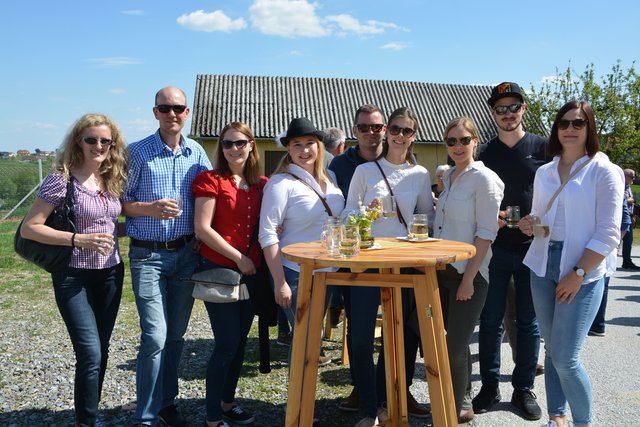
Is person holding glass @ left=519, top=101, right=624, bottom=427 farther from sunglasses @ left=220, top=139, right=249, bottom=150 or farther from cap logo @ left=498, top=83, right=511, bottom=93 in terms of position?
sunglasses @ left=220, top=139, right=249, bottom=150

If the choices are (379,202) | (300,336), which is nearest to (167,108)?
(379,202)

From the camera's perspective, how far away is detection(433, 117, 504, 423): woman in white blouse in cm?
341

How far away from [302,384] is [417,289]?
0.86 meters

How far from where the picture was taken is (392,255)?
9.30 feet

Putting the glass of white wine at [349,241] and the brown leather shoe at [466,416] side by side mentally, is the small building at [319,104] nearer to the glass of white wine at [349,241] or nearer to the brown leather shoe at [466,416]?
the brown leather shoe at [466,416]

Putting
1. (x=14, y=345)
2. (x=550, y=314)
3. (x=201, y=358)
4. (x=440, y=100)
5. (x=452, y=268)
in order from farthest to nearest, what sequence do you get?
(x=440, y=100) → (x=14, y=345) → (x=201, y=358) → (x=452, y=268) → (x=550, y=314)

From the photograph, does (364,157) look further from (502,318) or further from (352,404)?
(352,404)

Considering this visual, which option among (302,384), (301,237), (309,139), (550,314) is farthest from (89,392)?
(550,314)

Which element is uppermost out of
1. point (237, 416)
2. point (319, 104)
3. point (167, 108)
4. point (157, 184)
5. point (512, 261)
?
point (319, 104)

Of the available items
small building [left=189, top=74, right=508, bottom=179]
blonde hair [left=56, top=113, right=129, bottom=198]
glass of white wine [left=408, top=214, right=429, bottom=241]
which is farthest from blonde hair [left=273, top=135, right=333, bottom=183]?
small building [left=189, top=74, right=508, bottom=179]

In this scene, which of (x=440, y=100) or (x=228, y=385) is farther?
(x=440, y=100)

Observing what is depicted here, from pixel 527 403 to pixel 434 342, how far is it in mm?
1520

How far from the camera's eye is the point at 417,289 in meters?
2.99

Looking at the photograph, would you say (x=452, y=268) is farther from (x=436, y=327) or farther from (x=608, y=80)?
(x=608, y=80)
